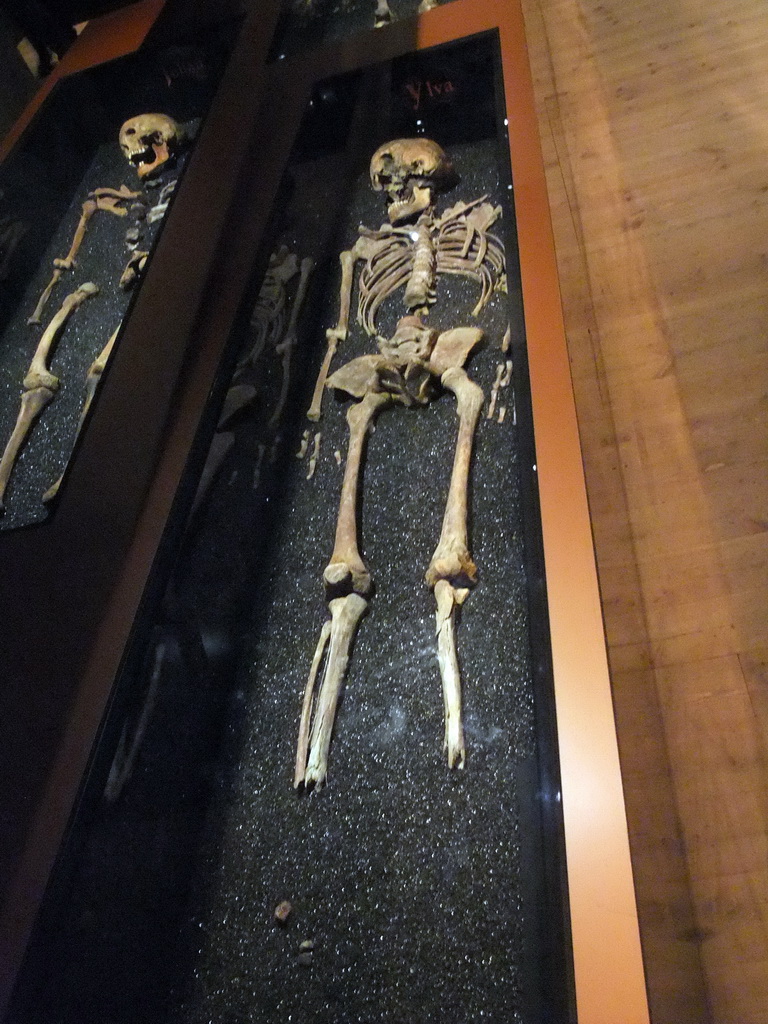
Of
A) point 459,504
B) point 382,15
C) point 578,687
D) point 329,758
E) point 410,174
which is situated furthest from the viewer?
point 382,15

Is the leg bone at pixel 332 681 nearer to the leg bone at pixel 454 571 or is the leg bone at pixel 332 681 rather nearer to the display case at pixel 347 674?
the display case at pixel 347 674

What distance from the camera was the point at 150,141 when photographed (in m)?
2.81

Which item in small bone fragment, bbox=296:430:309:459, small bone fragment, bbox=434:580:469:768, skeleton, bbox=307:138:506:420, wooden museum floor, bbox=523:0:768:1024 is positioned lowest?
wooden museum floor, bbox=523:0:768:1024

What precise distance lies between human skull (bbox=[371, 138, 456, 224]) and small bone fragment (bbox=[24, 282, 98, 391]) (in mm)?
1002

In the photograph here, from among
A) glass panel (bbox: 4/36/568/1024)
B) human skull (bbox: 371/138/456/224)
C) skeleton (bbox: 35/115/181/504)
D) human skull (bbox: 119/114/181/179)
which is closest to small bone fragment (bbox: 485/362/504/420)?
glass panel (bbox: 4/36/568/1024)

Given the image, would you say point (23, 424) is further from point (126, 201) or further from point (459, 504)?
point (459, 504)

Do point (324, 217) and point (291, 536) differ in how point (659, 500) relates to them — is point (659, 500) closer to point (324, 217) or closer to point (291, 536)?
point (291, 536)

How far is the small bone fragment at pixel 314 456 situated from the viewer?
2.00 meters

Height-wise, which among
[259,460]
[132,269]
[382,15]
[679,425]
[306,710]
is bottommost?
[679,425]

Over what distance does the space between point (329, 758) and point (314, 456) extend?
83cm

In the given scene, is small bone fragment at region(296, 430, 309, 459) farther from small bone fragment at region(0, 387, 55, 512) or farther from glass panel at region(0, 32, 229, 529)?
small bone fragment at region(0, 387, 55, 512)

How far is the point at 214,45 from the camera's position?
2938mm

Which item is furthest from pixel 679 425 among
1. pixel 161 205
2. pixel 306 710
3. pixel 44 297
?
pixel 44 297

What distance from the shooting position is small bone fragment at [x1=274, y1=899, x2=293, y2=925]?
135 cm
